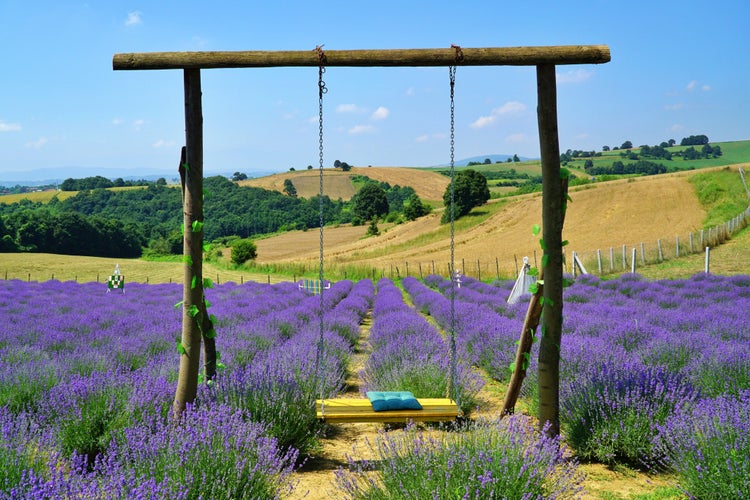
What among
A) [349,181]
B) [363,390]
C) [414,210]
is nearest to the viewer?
[363,390]

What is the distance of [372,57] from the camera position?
3520 millimetres

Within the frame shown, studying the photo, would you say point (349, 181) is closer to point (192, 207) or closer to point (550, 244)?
point (192, 207)

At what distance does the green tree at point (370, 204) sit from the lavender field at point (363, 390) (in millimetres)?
51909

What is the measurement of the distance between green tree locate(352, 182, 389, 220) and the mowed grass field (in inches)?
A: 317

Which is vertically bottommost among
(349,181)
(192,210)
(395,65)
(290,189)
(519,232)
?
(519,232)

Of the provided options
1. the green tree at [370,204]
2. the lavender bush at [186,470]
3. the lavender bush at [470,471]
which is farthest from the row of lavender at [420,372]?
the green tree at [370,204]

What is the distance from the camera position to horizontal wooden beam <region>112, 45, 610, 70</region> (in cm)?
348

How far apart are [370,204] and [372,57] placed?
55.5m

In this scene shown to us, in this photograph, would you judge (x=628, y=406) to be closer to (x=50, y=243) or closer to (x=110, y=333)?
(x=110, y=333)

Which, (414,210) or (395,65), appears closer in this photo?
(395,65)

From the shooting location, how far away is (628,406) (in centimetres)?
346

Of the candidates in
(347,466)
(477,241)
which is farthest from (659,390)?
(477,241)

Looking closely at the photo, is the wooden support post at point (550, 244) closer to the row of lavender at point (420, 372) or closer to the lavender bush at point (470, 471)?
the row of lavender at point (420, 372)

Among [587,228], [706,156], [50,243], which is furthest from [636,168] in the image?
[50,243]
